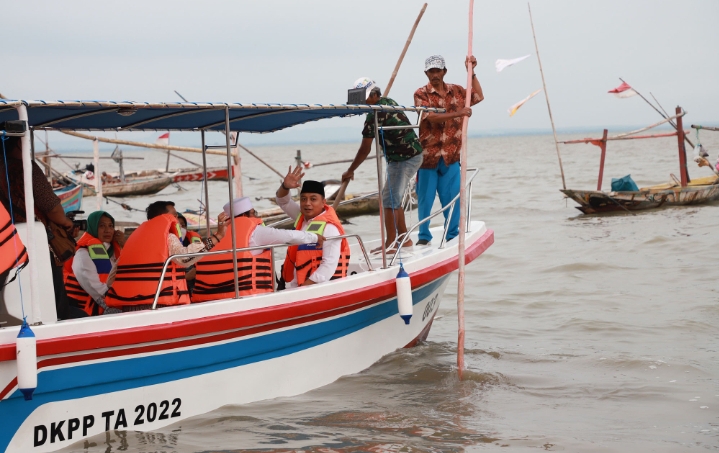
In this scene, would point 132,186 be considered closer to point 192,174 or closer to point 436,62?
point 192,174

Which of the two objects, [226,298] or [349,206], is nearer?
[226,298]

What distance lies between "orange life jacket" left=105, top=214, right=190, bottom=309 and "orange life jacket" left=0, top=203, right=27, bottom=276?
99 cm

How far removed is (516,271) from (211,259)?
744 centimetres

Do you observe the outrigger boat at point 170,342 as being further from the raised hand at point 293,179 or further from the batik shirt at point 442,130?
the batik shirt at point 442,130

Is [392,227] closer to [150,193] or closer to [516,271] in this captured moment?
[516,271]

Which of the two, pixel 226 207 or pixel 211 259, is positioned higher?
pixel 226 207

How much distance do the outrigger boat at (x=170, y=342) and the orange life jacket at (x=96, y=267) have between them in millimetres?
854

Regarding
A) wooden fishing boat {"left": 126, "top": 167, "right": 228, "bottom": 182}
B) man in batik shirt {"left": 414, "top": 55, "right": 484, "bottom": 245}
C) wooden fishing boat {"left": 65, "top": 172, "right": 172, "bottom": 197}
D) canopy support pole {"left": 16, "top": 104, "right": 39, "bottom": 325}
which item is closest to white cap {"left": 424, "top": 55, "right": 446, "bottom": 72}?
man in batik shirt {"left": 414, "top": 55, "right": 484, "bottom": 245}

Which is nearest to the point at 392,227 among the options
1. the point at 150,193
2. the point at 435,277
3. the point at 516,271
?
the point at 435,277

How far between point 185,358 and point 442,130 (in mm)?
3595

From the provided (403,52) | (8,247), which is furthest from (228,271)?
(403,52)

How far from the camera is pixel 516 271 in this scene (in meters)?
11.9

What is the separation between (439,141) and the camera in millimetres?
7402

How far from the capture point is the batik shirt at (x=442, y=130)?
23.7 feet
